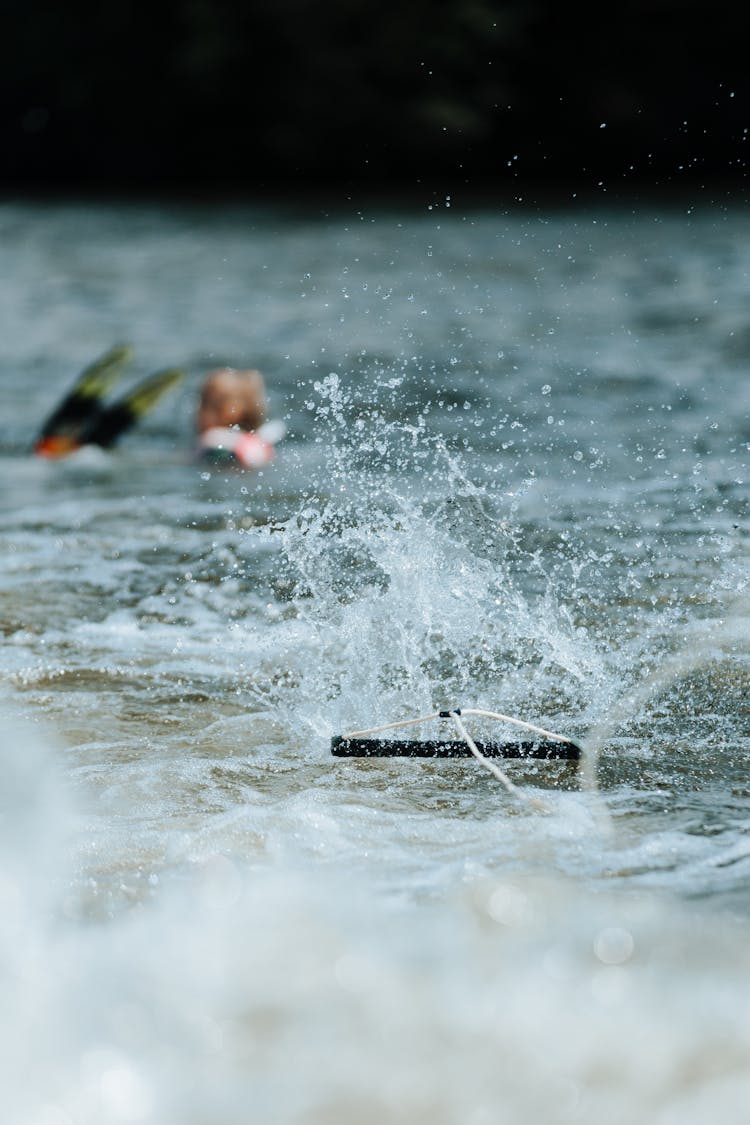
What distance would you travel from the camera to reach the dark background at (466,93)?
29.5 m

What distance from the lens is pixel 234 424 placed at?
29.7ft

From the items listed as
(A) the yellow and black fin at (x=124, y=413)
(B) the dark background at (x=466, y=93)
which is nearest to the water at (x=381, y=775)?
(A) the yellow and black fin at (x=124, y=413)

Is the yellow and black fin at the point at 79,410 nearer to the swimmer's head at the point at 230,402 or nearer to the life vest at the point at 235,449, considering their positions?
the swimmer's head at the point at 230,402

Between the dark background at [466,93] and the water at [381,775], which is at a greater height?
the dark background at [466,93]

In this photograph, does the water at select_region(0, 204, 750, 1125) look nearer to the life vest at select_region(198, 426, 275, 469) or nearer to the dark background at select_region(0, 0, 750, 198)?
the life vest at select_region(198, 426, 275, 469)

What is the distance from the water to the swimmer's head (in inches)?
12.6

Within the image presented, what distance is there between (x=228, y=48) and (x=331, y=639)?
28770 mm

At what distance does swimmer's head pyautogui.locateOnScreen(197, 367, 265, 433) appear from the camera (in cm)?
895

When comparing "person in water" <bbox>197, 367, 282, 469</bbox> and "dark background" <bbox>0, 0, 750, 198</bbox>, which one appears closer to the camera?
"person in water" <bbox>197, 367, 282, 469</bbox>

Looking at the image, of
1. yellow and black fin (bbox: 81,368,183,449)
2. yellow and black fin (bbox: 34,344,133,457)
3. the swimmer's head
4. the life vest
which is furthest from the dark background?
the life vest

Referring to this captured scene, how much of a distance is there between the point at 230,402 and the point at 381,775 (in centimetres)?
521

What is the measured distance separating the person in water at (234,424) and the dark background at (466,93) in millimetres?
19863

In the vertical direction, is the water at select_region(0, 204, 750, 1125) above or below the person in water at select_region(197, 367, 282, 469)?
below

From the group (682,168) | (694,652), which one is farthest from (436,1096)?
(682,168)
